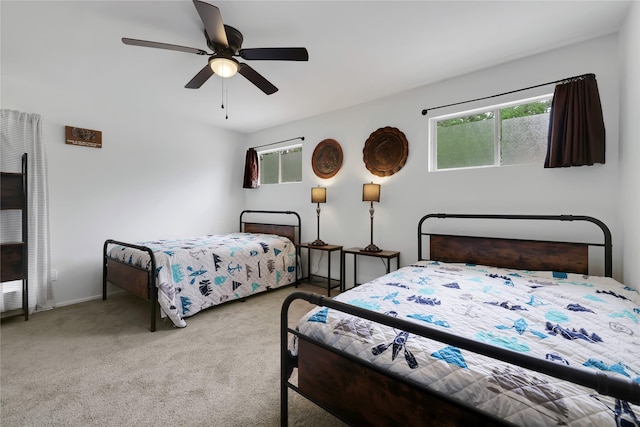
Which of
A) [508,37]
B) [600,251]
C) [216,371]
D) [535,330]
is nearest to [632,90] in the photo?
[508,37]

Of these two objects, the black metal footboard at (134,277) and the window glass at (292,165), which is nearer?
the black metal footboard at (134,277)

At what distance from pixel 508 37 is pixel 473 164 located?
1140 millimetres

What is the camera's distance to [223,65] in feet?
7.36

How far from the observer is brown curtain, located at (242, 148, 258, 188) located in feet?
16.5

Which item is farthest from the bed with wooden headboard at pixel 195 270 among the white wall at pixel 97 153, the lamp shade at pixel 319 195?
the lamp shade at pixel 319 195

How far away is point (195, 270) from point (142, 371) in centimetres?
113

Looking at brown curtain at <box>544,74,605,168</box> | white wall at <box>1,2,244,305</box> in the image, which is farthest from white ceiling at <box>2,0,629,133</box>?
brown curtain at <box>544,74,605,168</box>

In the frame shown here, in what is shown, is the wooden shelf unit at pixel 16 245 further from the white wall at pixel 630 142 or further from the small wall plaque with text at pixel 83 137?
the white wall at pixel 630 142

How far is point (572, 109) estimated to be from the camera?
91.0 inches

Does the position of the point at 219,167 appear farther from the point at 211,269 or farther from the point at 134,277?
the point at 134,277

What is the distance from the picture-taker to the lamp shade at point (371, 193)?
11.2 feet

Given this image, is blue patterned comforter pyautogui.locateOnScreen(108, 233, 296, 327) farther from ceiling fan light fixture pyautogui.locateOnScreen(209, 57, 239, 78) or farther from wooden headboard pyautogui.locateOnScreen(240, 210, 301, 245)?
ceiling fan light fixture pyautogui.locateOnScreen(209, 57, 239, 78)

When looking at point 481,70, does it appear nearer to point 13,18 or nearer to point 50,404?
point 13,18

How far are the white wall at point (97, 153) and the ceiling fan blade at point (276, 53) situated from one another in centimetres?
109
